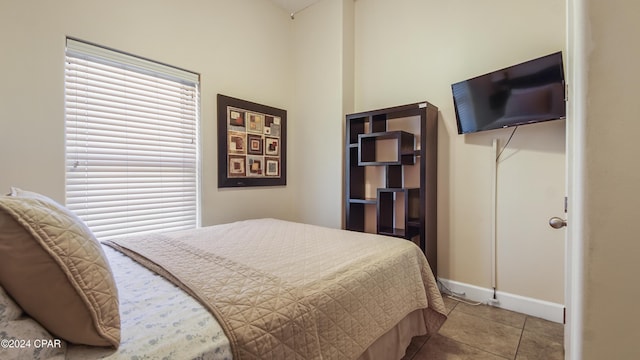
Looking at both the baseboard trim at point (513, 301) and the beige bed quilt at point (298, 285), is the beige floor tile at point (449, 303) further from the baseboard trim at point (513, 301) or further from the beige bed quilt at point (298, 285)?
the beige bed quilt at point (298, 285)

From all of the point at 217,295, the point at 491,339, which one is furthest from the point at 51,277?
the point at 491,339

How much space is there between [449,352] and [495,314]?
76cm

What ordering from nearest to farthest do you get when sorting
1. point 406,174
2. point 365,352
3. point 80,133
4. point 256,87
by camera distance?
point 365,352, point 80,133, point 406,174, point 256,87

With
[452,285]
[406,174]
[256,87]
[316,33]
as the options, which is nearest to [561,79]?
[406,174]

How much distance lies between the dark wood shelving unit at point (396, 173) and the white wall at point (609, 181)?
1934 mm

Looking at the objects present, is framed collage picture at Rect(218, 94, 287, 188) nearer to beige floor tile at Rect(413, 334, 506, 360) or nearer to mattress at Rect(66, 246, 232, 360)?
mattress at Rect(66, 246, 232, 360)

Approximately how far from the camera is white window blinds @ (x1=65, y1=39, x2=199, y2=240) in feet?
6.46

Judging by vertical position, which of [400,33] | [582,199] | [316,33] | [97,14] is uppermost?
[316,33]

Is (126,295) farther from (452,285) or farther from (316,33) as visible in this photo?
(316,33)

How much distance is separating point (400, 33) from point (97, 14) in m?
2.67

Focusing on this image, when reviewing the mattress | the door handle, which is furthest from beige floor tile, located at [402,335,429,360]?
the mattress

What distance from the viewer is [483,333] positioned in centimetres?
187

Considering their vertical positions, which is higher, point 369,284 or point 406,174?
point 406,174

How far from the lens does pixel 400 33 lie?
2811 mm
